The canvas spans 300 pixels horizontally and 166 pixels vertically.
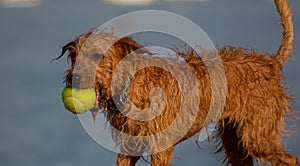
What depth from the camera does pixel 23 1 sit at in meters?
18.9

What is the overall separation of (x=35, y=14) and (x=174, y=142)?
35.6 ft

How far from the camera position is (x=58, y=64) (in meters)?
14.3

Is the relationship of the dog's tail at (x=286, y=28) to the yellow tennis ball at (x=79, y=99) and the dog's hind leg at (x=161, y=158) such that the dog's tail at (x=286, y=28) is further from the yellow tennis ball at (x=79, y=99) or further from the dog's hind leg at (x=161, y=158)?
the yellow tennis ball at (x=79, y=99)

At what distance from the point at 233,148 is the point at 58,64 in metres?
6.67

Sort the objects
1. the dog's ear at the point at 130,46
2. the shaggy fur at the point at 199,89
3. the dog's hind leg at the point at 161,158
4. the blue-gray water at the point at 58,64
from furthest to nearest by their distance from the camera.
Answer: the blue-gray water at the point at 58,64, the dog's hind leg at the point at 161,158, the dog's ear at the point at 130,46, the shaggy fur at the point at 199,89

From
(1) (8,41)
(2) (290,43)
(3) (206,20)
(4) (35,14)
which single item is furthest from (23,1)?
(2) (290,43)

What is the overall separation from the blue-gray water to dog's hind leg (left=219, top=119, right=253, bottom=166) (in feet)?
1.71

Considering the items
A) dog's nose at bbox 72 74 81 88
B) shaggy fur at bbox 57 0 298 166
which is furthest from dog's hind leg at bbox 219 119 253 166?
dog's nose at bbox 72 74 81 88

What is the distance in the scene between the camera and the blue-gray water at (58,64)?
986 centimetres

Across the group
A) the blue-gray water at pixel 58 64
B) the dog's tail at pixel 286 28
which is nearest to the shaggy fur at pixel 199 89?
the dog's tail at pixel 286 28

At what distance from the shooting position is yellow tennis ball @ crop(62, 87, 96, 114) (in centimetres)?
668

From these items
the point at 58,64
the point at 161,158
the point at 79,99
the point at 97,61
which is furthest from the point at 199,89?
the point at 58,64

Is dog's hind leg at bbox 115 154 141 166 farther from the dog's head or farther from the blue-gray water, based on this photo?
the blue-gray water

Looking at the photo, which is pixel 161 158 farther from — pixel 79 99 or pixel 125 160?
pixel 79 99
